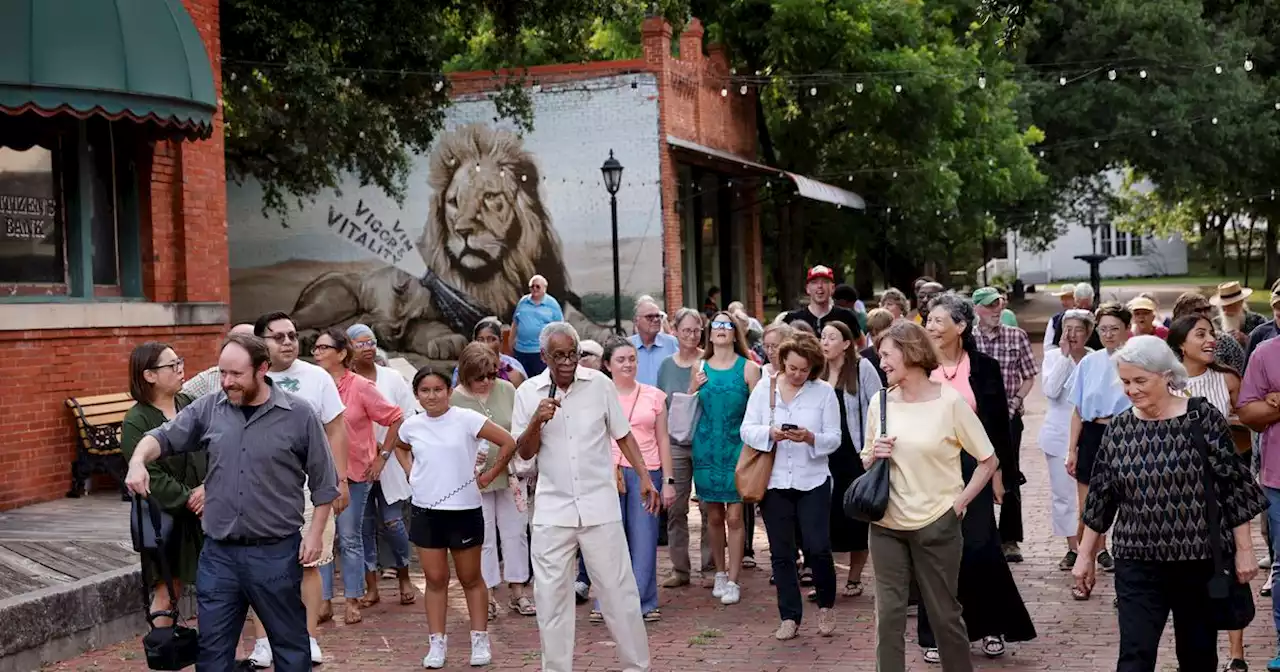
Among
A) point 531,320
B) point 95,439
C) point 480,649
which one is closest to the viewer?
point 480,649

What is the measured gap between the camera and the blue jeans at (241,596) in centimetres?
656

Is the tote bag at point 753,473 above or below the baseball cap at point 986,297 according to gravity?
below

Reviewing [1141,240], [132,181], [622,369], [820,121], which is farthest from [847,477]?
[1141,240]

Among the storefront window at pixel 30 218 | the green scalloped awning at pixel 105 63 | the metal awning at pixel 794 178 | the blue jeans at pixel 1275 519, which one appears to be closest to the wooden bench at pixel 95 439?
the storefront window at pixel 30 218

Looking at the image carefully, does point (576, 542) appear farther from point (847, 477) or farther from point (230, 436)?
point (847, 477)

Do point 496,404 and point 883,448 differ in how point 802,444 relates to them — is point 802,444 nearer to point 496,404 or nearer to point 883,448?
point 496,404

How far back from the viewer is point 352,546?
9.80 m

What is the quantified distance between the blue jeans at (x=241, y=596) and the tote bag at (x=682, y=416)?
4.48 m

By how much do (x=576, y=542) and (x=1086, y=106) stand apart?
37.4m

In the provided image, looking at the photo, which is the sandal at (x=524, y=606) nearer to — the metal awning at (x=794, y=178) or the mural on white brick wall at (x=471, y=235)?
the mural on white brick wall at (x=471, y=235)

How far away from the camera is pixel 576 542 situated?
26.0 ft

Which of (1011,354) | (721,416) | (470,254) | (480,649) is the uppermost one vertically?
(470,254)

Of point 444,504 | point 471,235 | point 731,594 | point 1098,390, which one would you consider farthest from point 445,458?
point 471,235

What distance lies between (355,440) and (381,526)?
0.96 m
